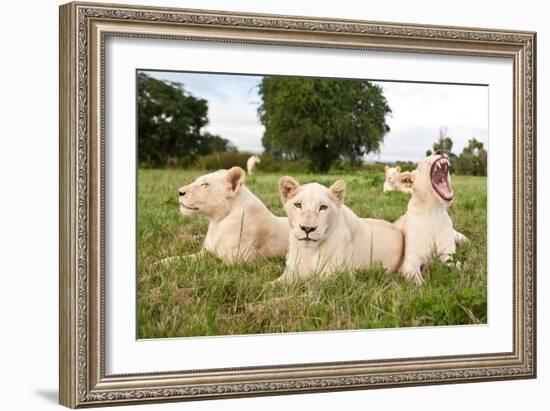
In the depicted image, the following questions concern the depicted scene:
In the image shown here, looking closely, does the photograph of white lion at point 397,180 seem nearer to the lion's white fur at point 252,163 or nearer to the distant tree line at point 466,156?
the distant tree line at point 466,156

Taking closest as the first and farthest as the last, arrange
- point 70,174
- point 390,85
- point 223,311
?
point 70,174 → point 223,311 → point 390,85

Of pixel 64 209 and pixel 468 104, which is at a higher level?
pixel 468 104

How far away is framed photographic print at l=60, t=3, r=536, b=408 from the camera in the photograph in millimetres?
4324

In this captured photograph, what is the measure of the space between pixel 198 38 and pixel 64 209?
2.78 ft

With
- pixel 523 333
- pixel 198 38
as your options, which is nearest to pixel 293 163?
pixel 198 38

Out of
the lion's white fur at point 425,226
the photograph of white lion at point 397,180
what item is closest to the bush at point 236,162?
the photograph of white lion at point 397,180

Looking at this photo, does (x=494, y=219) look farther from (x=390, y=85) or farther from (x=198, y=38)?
(x=198, y=38)

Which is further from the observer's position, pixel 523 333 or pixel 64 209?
pixel 523 333

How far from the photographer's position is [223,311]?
4.56m

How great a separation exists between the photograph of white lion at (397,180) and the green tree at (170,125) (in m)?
0.72

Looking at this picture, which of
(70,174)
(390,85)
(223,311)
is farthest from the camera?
(390,85)

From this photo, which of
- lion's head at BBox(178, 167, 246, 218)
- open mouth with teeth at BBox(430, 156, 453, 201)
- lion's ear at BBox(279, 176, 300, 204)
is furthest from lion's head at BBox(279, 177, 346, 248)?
open mouth with teeth at BBox(430, 156, 453, 201)

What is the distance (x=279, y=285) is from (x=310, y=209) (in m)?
0.35

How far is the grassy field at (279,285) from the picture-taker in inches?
176
